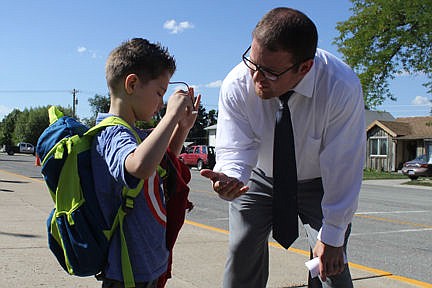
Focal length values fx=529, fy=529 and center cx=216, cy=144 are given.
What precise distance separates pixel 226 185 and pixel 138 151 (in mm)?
895

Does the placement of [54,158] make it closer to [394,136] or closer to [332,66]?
[332,66]

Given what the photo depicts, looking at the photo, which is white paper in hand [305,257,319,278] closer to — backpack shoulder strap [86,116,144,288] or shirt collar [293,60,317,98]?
shirt collar [293,60,317,98]

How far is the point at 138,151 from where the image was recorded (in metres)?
2.03

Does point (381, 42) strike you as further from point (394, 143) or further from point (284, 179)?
point (284, 179)

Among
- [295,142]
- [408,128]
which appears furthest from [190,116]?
[408,128]

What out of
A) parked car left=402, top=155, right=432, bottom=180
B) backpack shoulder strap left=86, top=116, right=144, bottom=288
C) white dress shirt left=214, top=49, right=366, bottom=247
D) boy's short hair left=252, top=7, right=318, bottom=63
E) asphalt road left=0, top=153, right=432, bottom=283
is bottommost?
parked car left=402, top=155, right=432, bottom=180

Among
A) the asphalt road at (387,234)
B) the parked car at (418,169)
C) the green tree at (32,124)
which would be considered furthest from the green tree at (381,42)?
the green tree at (32,124)

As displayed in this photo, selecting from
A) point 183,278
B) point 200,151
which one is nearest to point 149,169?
point 183,278

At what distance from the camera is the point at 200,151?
32031 mm

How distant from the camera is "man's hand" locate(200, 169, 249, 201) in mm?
2832

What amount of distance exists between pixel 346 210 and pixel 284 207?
1.55 feet

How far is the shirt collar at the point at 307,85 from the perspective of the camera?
2.90m

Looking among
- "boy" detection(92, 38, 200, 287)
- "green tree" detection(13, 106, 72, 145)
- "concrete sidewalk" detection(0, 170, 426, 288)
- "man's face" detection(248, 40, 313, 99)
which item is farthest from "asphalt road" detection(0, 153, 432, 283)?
"green tree" detection(13, 106, 72, 145)

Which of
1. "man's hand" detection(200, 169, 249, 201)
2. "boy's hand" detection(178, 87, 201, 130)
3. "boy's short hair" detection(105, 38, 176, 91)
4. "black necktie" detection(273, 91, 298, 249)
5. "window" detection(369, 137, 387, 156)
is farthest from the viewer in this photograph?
"window" detection(369, 137, 387, 156)
